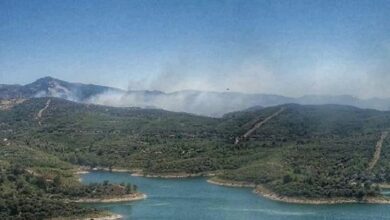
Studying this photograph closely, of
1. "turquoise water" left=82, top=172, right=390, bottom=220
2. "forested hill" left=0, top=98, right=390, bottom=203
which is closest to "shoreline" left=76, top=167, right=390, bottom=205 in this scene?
"forested hill" left=0, top=98, right=390, bottom=203

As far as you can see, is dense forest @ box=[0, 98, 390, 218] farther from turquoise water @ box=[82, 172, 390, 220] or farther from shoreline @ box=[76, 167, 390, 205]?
turquoise water @ box=[82, 172, 390, 220]

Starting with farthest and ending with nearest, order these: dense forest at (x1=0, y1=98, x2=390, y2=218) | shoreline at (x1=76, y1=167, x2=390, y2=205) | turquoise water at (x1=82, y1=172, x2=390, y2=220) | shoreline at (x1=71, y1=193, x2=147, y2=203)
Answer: dense forest at (x1=0, y1=98, x2=390, y2=218) → shoreline at (x1=76, y1=167, x2=390, y2=205) → shoreline at (x1=71, y1=193, x2=147, y2=203) → turquoise water at (x1=82, y1=172, x2=390, y2=220)

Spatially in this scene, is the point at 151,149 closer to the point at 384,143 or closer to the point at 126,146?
the point at 126,146

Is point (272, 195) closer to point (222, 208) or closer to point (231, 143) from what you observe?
point (222, 208)

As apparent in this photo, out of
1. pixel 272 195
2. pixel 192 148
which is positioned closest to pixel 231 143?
pixel 192 148

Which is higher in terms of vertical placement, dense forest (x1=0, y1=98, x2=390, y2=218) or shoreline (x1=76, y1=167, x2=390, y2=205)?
dense forest (x1=0, y1=98, x2=390, y2=218)

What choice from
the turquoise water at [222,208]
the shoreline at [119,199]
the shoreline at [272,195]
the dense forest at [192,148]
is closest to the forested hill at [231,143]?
the dense forest at [192,148]

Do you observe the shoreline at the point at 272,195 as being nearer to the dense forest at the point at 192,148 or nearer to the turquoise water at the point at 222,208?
the dense forest at the point at 192,148
